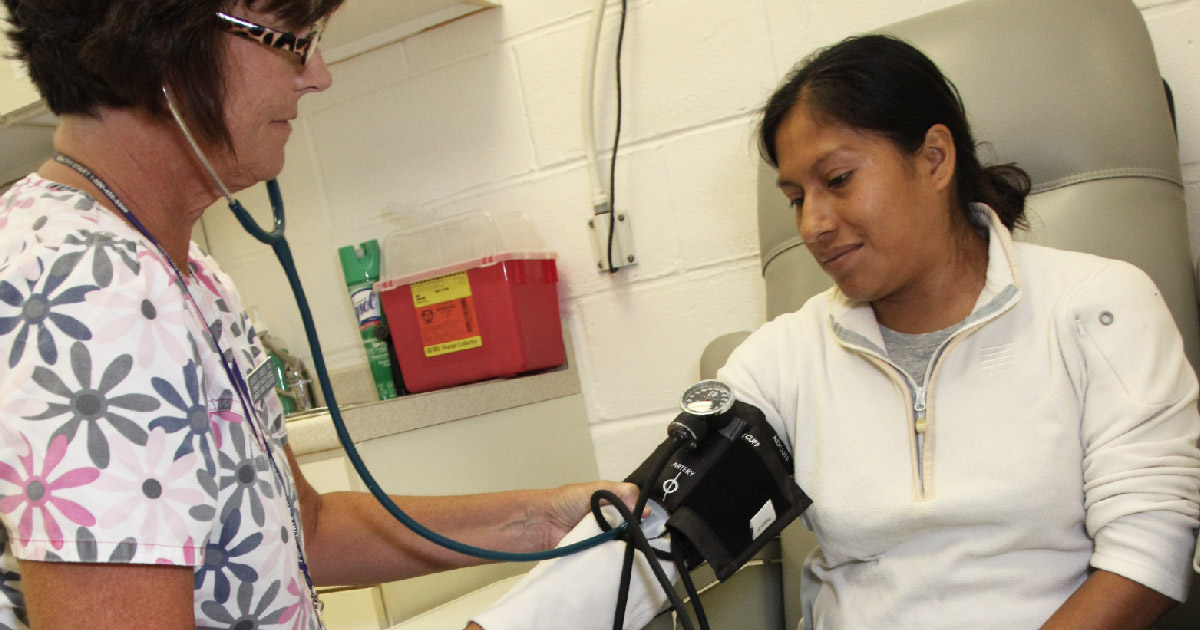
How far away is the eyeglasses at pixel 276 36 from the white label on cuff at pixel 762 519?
24.3 inches

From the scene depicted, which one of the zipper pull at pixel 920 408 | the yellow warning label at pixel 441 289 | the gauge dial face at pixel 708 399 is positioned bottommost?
the zipper pull at pixel 920 408

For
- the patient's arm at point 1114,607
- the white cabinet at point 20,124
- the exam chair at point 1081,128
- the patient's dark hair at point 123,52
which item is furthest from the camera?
the white cabinet at point 20,124

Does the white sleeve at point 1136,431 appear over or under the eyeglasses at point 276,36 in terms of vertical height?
under

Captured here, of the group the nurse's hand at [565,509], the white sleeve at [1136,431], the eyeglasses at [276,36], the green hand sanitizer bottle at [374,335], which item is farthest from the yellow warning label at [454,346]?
the white sleeve at [1136,431]

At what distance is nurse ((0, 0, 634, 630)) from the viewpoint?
0.53 m

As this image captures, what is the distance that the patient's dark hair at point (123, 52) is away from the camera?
2.10 feet

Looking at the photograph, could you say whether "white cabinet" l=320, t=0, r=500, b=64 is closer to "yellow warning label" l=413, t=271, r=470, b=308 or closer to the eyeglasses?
"yellow warning label" l=413, t=271, r=470, b=308

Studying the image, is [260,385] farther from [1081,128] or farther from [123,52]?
[1081,128]

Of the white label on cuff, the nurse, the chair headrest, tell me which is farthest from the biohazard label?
the chair headrest

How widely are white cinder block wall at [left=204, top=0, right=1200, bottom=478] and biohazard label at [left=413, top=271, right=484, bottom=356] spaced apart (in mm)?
213

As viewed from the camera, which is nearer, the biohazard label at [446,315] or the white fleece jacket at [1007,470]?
the white fleece jacket at [1007,470]

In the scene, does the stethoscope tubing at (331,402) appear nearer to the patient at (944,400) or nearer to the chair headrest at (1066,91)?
the patient at (944,400)

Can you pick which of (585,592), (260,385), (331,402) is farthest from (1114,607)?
(260,385)

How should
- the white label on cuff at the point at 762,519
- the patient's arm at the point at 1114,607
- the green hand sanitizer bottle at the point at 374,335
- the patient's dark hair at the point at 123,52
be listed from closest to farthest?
1. the patient's dark hair at the point at 123,52
2. the patient's arm at the point at 1114,607
3. the white label on cuff at the point at 762,519
4. the green hand sanitizer bottle at the point at 374,335
